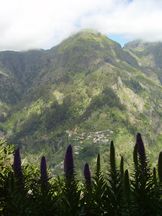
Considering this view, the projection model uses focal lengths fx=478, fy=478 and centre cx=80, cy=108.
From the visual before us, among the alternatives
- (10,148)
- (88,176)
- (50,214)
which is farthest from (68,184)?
(10,148)

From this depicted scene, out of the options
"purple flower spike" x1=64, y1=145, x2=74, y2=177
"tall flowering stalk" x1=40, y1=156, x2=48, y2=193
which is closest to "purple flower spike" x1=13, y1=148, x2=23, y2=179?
"tall flowering stalk" x1=40, y1=156, x2=48, y2=193

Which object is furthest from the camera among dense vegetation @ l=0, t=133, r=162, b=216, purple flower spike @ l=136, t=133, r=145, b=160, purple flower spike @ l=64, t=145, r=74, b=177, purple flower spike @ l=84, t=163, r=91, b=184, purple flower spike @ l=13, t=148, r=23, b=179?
purple flower spike @ l=84, t=163, r=91, b=184

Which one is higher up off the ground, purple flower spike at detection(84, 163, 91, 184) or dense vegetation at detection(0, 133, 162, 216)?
purple flower spike at detection(84, 163, 91, 184)

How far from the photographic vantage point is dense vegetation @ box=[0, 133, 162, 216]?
28281 millimetres

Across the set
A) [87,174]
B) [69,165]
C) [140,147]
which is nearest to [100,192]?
[87,174]

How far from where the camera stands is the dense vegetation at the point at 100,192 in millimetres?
28281

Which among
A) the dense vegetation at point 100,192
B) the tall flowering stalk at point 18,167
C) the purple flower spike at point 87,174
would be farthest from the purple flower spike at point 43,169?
the purple flower spike at point 87,174

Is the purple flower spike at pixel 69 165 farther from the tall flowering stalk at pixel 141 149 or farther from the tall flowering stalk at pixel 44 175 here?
the tall flowering stalk at pixel 141 149

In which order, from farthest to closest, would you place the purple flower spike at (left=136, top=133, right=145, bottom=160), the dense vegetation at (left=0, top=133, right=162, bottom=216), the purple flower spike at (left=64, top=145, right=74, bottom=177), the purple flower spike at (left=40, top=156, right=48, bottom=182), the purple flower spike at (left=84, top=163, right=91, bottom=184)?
the purple flower spike at (left=84, top=163, right=91, bottom=184)
the purple flower spike at (left=40, top=156, right=48, bottom=182)
the purple flower spike at (left=64, top=145, right=74, bottom=177)
the dense vegetation at (left=0, top=133, right=162, bottom=216)
the purple flower spike at (left=136, top=133, right=145, bottom=160)

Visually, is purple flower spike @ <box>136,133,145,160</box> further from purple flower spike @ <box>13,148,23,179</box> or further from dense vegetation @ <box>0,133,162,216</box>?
purple flower spike @ <box>13,148,23,179</box>

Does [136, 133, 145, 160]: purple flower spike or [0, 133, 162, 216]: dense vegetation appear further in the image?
[0, 133, 162, 216]: dense vegetation

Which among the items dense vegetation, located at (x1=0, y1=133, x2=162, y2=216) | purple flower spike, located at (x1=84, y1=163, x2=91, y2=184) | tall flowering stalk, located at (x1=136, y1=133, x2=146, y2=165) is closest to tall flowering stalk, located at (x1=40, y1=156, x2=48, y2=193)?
dense vegetation, located at (x1=0, y1=133, x2=162, y2=216)

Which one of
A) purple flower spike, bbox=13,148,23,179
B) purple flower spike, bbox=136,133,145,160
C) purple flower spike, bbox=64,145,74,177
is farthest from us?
purple flower spike, bbox=13,148,23,179

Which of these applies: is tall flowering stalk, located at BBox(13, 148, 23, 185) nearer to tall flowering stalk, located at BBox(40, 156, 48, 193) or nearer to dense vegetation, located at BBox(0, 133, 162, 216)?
dense vegetation, located at BBox(0, 133, 162, 216)
